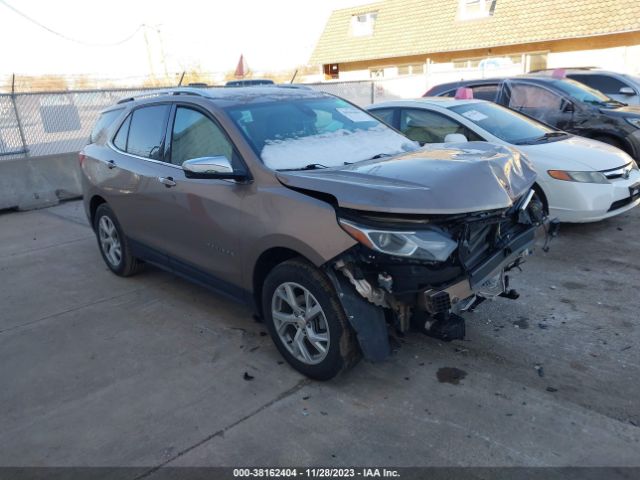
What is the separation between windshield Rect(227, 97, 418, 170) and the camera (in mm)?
3742

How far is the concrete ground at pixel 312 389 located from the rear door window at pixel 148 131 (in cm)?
141

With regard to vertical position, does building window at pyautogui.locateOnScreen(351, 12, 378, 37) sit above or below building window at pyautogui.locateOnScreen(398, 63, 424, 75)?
above

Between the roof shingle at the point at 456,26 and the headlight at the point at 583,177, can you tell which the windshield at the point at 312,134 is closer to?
the headlight at the point at 583,177

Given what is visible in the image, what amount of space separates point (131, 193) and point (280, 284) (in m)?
2.19

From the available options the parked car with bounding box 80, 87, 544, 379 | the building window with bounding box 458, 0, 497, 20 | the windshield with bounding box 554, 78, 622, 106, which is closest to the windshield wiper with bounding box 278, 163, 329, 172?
the parked car with bounding box 80, 87, 544, 379

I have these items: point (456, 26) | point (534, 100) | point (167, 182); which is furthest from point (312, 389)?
point (456, 26)

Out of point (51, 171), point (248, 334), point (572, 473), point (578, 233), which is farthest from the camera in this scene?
point (51, 171)

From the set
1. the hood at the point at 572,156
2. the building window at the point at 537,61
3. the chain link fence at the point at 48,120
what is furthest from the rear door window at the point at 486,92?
the building window at the point at 537,61

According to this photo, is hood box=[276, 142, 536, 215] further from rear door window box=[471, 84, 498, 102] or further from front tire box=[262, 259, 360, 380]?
rear door window box=[471, 84, 498, 102]

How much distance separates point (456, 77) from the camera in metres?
18.5

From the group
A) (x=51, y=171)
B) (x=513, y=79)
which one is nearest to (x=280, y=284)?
(x=513, y=79)

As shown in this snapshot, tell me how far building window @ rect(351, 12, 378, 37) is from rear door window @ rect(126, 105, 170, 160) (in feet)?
79.9

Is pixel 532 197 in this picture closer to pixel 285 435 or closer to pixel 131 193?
pixel 285 435

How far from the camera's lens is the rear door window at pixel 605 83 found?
10.8m
